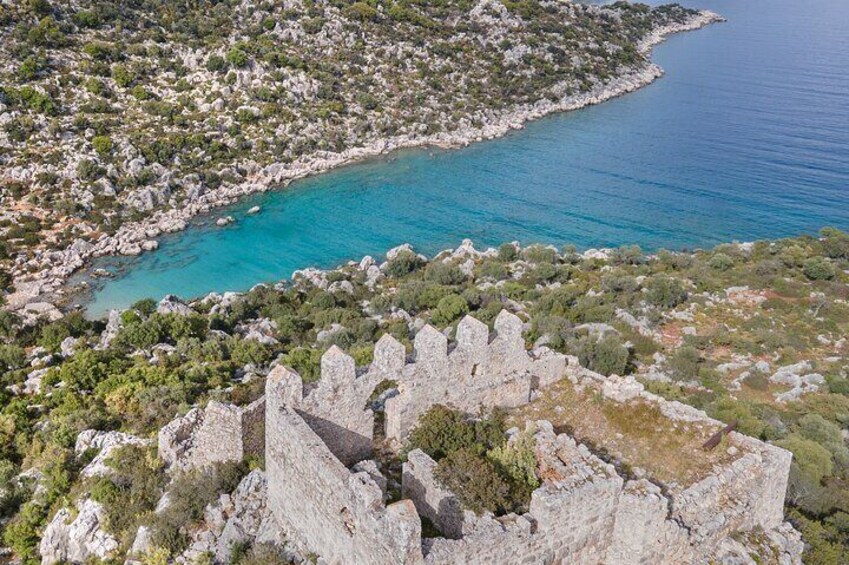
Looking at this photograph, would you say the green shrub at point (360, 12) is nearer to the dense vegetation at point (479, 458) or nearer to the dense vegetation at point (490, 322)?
the dense vegetation at point (490, 322)

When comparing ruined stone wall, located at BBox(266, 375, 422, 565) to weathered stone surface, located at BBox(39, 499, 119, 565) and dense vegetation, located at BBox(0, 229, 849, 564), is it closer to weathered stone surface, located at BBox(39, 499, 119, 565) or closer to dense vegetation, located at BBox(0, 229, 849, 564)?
dense vegetation, located at BBox(0, 229, 849, 564)

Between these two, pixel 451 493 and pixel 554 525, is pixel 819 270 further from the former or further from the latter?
pixel 451 493

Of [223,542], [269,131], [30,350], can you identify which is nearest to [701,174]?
[269,131]

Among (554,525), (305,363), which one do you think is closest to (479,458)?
(554,525)

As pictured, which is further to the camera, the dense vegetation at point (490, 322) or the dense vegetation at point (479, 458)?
the dense vegetation at point (490, 322)

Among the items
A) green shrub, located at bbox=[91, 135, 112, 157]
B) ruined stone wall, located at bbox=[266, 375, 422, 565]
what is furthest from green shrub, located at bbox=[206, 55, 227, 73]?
ruined stone wall, located at bbox=[266, 375, 422, 565]

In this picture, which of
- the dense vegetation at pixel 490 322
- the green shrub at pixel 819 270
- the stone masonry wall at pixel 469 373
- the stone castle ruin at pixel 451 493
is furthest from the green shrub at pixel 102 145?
the green shrub at pixel 819 270

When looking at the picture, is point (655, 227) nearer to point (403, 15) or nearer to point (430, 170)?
point (430, 170)
